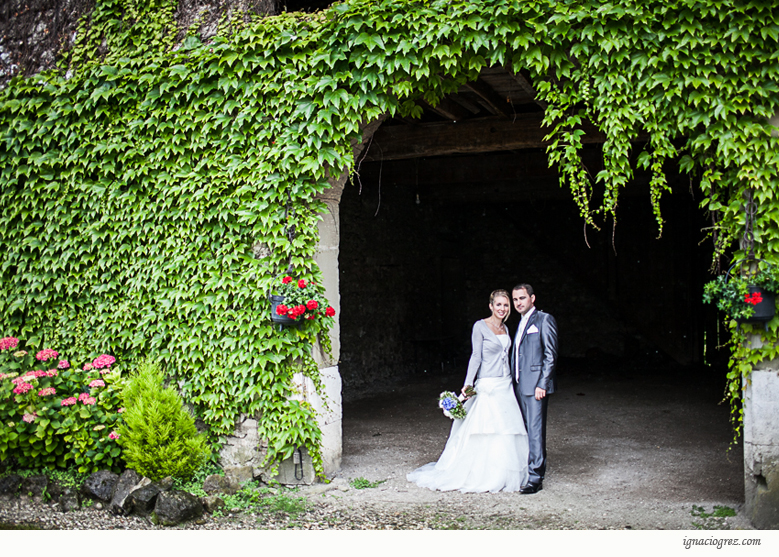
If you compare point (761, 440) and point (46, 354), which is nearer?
point (761, 440)

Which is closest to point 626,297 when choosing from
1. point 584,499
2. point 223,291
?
point 584,499

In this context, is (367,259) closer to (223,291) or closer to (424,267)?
(424,267)

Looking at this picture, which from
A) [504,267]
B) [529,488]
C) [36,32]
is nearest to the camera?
[529,488]

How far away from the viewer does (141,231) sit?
5000 millimetres

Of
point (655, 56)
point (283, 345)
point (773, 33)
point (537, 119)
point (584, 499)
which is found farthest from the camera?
point (537, 119)

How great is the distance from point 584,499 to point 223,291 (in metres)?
3.16

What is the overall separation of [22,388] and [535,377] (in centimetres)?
389

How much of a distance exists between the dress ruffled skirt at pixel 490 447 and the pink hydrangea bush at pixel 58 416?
2.56m

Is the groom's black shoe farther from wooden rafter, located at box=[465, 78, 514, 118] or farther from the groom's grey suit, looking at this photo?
wooden rafter, located at box=[465, 78, 514, 118]

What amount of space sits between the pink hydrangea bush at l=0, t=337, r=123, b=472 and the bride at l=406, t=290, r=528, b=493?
2540 millimetres

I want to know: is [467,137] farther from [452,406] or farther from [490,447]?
[490,447]

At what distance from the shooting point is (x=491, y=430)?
4.46m

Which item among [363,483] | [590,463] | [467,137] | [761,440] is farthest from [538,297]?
[761,440]

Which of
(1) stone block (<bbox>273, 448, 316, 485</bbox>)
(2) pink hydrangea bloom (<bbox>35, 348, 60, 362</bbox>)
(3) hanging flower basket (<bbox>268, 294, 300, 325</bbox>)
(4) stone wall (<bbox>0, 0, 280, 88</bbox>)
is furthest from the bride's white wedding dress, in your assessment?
(4) stone wall (<bbox>0, 0, 280, 88</bbox>)
